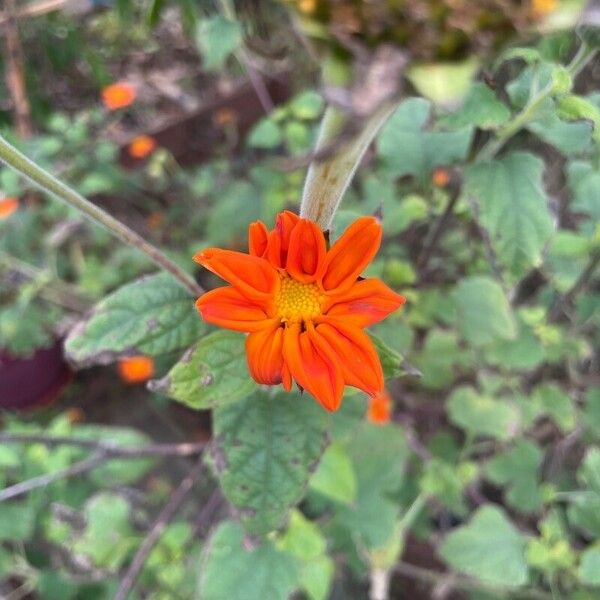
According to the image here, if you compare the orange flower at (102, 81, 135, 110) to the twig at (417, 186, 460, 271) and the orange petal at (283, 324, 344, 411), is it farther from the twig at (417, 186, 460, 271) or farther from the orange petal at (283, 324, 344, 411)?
the orange petal at (283, 324, 344, 411)

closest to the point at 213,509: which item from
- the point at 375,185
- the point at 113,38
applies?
the point at 375,185

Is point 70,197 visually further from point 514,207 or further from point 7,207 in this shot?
point 7,207

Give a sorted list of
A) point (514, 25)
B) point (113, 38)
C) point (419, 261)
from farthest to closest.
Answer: point (113, 38), point (419, 261), point (514, 25)

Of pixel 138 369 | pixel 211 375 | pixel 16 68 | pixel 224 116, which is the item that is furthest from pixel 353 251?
pixel 224 116

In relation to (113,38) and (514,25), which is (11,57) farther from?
(514,25)

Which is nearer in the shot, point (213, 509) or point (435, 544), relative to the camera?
point (213, 509)

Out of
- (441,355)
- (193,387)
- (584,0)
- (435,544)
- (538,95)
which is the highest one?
(584,0)
